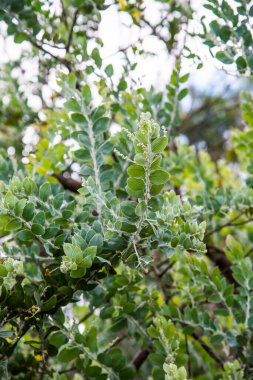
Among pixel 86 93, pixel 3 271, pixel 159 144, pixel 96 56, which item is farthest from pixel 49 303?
pixel 96 56

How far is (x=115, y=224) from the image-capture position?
1051mm

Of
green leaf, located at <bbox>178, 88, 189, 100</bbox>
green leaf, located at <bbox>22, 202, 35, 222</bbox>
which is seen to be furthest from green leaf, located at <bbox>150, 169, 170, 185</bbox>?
green leaf, located at <bbox>178, 88, 189, 100</bbox>

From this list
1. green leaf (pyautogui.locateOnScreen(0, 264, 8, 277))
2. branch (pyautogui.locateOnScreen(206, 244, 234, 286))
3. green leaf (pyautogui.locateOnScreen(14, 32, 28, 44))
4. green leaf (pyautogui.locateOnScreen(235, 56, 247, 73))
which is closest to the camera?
green leaf (pyautogui.locateOnScreen(0, 264, 8, 277))

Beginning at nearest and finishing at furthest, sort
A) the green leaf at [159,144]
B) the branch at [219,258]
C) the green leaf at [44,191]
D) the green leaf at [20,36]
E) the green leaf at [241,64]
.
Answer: the green leaf at [159,144], the green leaf at [44,191], the green leaf at [241,64], the green leaf at [20,36], the branch at [219,258]

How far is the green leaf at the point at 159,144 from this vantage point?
947 millimetres

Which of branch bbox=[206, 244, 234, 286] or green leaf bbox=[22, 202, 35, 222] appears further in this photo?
branch bbox=[206, 244, 234, 286]

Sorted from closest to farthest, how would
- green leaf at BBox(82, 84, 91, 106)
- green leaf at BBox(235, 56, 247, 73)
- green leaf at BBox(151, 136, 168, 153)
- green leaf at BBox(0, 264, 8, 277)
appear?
green leaf at BBox(151, 136, 168, 153), green leaf at BBox(0, 264, 8, 277), green leaf at BBox(82, 84, 91, 106), green leaf at BBox(235, 56, 247, 73)

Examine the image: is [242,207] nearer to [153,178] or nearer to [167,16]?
[153,178]

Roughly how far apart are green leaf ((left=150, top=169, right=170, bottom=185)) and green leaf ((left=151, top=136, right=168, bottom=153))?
50 millimetres

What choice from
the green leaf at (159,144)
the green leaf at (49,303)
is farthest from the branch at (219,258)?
the green leaf at (159,144)

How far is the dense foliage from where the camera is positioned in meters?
1.09

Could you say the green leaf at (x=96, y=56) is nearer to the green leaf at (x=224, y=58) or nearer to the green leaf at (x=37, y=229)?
the green leaf at (x=224, y=58)

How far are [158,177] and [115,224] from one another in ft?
0.50

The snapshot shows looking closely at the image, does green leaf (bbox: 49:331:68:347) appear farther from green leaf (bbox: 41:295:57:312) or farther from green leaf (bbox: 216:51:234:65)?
green leaf (bbox: 216:51:234:65)
